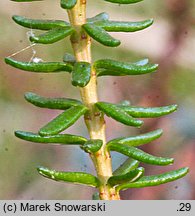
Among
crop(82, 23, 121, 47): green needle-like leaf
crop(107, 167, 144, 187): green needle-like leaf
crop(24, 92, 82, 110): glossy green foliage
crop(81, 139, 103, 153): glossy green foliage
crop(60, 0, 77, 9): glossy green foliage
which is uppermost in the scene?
crop(60, 0, 77, 9): glossy green foliage

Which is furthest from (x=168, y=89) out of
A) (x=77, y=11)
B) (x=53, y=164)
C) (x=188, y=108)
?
(x=77, y=11)

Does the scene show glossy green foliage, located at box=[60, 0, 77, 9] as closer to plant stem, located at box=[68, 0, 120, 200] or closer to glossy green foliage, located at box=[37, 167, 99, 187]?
plant stem, located at box=[68, 0, 120, 200]

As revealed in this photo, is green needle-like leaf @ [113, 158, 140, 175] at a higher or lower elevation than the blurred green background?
lower

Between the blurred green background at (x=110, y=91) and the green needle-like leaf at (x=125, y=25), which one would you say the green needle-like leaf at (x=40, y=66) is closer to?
the green needle-like leaf at (x=125, y=25)

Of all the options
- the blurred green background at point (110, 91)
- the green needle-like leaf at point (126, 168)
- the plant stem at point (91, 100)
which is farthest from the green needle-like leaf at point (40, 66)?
the blurred green background at point (110, 91)

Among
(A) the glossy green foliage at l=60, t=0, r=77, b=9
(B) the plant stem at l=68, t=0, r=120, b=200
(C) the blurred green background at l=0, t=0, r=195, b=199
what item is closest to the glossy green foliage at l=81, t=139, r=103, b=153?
(B) the plant stem at l=68, t=0, r=120, b=200

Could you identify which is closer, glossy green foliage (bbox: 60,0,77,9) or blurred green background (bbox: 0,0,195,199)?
glossy green foliage (bbox: 60,0,77,9)

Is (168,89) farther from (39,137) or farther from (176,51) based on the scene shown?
(39,137)
